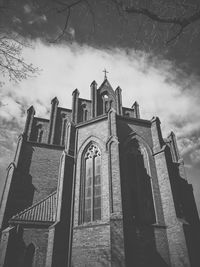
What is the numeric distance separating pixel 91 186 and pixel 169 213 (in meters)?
4.39

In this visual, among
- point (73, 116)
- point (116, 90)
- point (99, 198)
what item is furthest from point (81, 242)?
point (116, 90)

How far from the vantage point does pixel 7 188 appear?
14000 millimetres

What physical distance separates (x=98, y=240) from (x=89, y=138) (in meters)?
6.18

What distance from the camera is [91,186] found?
11.9 m

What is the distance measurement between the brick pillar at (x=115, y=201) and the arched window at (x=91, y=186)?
4.05 ft

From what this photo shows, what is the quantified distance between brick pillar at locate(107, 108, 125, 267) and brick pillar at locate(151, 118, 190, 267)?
91.8 inches

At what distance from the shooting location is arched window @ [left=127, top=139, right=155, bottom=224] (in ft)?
35.7

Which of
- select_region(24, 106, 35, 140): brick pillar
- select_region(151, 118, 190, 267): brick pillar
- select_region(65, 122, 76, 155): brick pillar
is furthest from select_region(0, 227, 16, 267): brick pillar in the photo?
select_region(24, 106, 35, 140): brick pillar

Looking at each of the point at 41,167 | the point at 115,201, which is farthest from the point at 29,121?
the point at 115,201

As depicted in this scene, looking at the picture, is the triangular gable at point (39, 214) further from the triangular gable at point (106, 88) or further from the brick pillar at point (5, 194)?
the triangular gable at point (106, 88)

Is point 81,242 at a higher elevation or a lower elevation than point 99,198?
lower

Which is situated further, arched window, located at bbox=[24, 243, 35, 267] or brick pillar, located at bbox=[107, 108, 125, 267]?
arched window, located at bbox=[24, 243, 35, 267]

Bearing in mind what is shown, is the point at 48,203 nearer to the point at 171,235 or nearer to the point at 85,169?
the point at 85,169

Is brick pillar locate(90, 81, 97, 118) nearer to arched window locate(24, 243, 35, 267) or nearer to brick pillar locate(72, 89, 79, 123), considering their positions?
brick pillar locate(72, 89, 79, 123)
